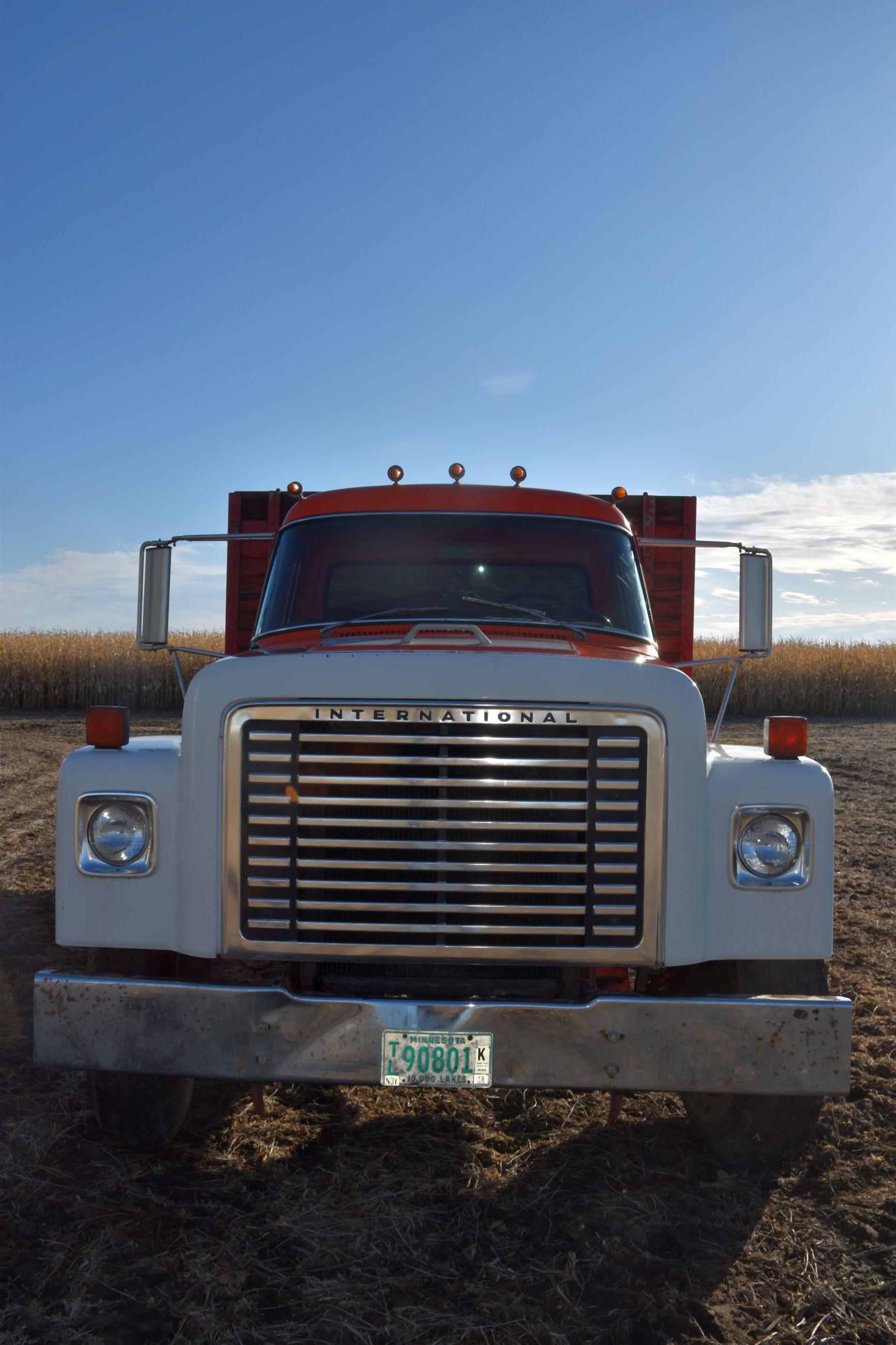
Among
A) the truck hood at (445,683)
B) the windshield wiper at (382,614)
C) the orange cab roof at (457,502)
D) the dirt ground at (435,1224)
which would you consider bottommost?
the dirt ground at (435,1224)

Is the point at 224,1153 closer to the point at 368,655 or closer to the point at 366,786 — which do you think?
the point at 366,786

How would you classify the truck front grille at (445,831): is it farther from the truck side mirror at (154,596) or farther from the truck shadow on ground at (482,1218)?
the truck side mirror at (154,596)

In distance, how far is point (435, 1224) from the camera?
128 inches

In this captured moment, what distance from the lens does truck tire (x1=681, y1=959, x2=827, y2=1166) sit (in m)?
3.40

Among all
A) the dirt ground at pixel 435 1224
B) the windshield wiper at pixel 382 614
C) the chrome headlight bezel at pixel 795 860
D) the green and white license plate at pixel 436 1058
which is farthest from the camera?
the windshield wiper at pixel 382 614

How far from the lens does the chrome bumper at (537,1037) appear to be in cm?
309

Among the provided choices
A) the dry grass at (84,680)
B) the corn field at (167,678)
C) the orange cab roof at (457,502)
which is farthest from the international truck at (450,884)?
the dry grass at (84,680)

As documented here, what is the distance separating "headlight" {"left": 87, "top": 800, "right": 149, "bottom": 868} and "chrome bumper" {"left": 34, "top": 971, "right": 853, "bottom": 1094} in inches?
16.6

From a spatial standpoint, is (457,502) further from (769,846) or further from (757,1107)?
(757,1107)

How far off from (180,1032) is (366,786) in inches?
37.5

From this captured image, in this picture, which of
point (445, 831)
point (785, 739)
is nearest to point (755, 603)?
point (785, 739)

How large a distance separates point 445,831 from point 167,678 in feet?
74.5

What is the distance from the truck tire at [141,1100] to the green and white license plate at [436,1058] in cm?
95

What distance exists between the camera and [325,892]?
3.22 metres
